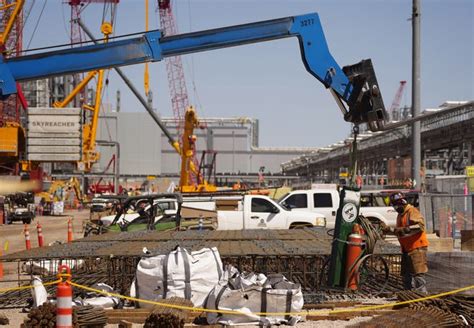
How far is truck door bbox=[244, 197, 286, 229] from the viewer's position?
24891mm

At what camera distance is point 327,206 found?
1104 inches

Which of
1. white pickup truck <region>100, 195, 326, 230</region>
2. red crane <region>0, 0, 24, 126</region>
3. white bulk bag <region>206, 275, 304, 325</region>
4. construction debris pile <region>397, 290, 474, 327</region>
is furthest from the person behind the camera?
red crane <region>0, 0, 24, 126</region>

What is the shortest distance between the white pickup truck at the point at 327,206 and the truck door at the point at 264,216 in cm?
227

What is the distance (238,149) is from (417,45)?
12559 centimetres

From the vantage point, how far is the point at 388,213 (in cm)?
2789

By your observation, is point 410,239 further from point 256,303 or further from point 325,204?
point 325,204

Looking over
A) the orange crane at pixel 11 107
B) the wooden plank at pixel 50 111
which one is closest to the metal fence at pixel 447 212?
the orange crane at pixel 11 107

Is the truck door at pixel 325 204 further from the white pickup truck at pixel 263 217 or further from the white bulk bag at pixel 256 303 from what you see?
the white bulk bag at pixel 256 303

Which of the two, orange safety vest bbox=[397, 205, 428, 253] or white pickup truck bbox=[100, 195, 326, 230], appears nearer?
orange safety vest bbox=[397, 205, 428, 253]

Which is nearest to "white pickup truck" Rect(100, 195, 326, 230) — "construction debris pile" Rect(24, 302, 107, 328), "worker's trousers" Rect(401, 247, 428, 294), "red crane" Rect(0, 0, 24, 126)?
"worker's trousers" Rect(401, 247, 428, 294)

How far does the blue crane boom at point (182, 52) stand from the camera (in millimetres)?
13898

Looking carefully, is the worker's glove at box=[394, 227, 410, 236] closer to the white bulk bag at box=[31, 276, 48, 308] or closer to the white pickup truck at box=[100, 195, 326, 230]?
the white bulk bag at box=[31, 276, 48, 308]

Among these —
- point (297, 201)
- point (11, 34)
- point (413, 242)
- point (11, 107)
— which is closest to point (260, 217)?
point (297, 201)

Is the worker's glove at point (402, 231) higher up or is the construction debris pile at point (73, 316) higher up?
the worker's glove at point (402, 231)
